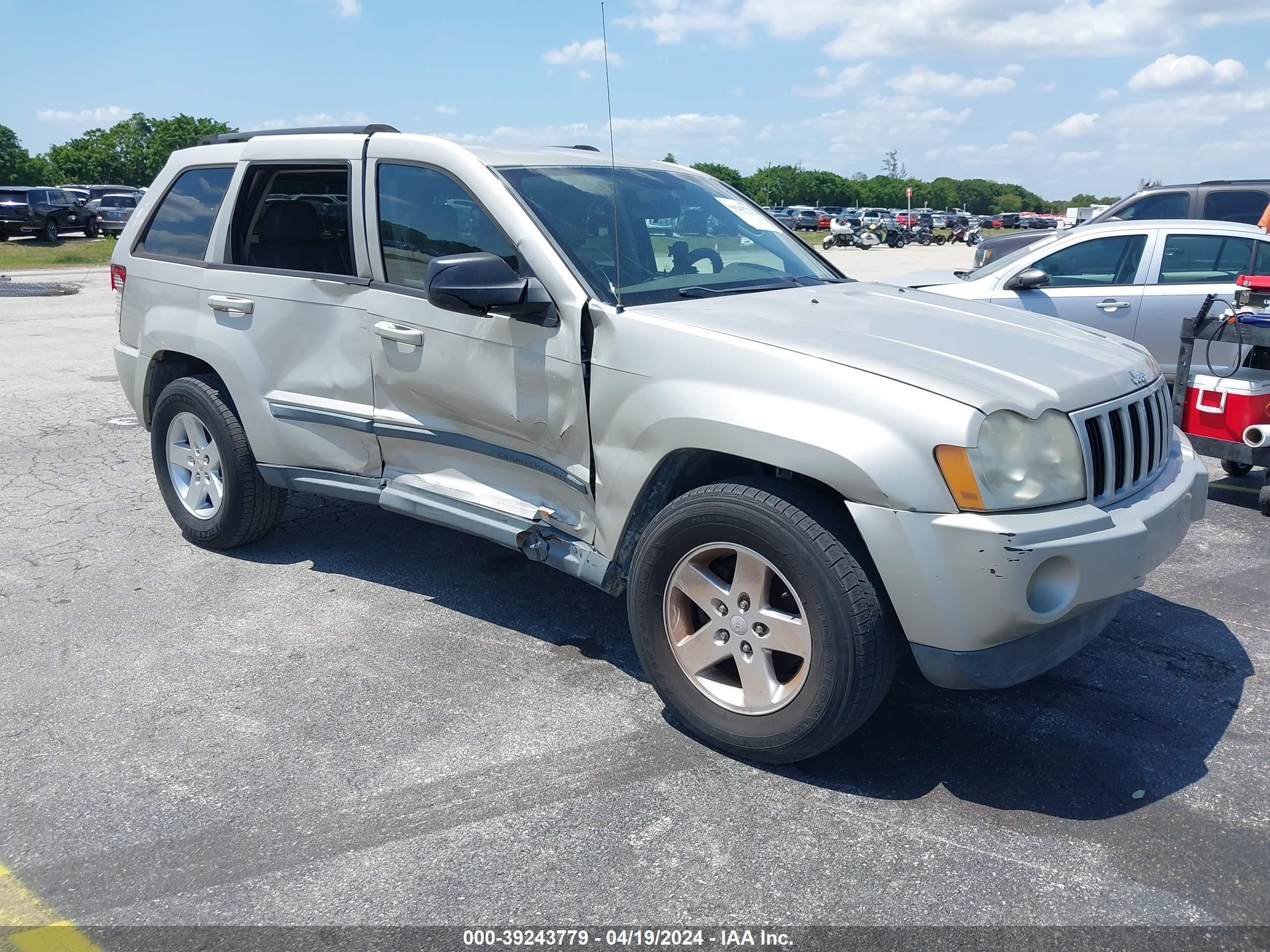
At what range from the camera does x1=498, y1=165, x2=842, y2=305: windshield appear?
150 inches

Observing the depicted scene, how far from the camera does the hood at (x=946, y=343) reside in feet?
9.92

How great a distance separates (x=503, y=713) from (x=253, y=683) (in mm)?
990

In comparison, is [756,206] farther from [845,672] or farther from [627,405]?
[845,672]

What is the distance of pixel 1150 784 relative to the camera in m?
3.18

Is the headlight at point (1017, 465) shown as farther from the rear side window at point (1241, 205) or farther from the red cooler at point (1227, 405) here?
the rear side window at point (1241, 205)

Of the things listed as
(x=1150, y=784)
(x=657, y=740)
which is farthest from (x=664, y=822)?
(x=1150, y=784)

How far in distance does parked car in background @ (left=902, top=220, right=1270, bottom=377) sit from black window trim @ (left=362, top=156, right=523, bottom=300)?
185 inches

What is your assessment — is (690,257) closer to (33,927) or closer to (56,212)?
(33,927)

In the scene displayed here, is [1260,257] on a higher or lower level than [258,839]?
higher

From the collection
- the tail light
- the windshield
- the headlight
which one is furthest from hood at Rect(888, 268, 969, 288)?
the tail light

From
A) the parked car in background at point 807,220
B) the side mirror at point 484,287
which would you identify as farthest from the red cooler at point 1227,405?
the parked car in background at point 807,220

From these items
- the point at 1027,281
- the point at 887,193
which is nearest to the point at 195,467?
the point at 1027,281

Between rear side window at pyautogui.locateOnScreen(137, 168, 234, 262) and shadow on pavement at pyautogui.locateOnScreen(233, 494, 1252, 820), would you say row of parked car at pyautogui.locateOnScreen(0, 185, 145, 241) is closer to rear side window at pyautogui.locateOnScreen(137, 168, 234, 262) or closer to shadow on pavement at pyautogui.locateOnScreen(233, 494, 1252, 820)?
rear side window at pyautogui.locateOnScreen(137, 168, 234, 262)

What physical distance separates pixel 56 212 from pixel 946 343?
3633 cm
